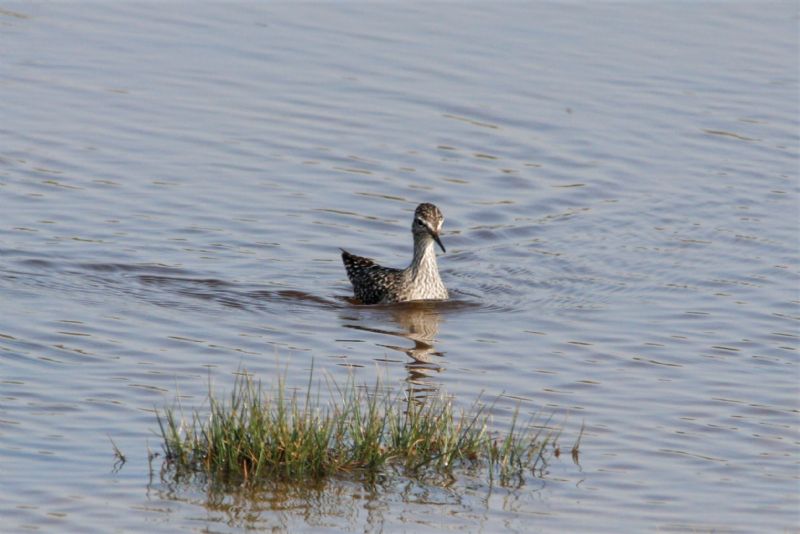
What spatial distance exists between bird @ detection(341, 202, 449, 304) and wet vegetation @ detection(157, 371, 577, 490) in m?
5.39

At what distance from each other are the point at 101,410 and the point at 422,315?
16.5 ft

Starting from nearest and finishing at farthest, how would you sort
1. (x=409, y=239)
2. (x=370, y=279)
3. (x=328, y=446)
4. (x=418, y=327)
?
(x=328, y=446)
(x=418, y=327)
(x=370, y=279)
(x=409, y=239)

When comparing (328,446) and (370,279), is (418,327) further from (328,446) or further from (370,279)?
(328,446)

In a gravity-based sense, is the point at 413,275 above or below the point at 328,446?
above

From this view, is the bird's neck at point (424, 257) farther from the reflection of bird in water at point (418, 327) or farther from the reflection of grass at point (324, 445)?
the reflection of grass at point (324, 445)

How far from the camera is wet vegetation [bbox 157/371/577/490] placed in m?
8.97

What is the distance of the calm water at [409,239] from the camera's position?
9.41 m

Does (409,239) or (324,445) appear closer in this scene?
(324,445)

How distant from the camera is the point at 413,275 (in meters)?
15.3

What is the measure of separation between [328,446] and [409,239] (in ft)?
27.0

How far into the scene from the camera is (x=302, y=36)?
24.2 metres

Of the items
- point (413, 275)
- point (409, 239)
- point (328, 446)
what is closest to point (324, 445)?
point (328, 446)

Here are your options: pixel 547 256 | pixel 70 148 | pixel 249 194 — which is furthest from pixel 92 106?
pixel 547 256

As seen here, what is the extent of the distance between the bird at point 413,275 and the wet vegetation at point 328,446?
17.7 feet
